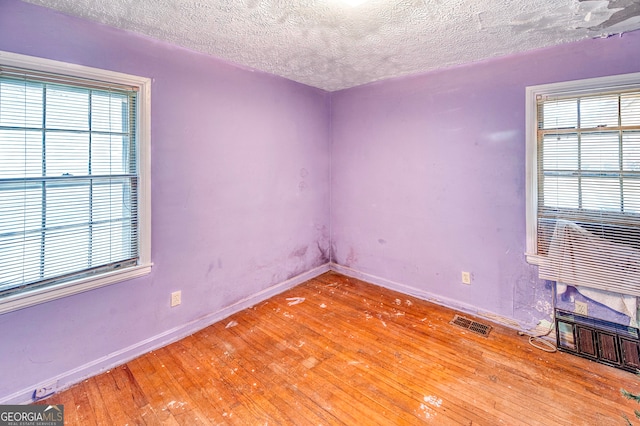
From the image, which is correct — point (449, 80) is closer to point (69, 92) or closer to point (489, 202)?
point (489, 202)

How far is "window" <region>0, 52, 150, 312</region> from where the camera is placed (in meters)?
1.78

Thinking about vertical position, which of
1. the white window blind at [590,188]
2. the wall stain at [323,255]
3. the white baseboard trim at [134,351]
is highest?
the white window blind at [590,188]

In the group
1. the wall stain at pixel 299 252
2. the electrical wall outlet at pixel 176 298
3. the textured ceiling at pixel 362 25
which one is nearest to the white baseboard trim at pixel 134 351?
the electrical wall outlet at pixel 176 298

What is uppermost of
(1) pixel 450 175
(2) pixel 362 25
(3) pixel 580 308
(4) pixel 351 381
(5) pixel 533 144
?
(2) pixel 362 25

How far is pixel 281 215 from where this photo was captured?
3.47 metres

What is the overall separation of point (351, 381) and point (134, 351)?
1.69 metres

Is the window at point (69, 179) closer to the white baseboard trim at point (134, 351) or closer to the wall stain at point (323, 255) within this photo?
the white baseboard trim at point (134, 351)

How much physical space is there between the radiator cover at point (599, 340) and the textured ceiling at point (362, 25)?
219 cm

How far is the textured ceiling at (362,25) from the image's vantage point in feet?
5.87

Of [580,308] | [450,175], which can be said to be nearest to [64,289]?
[450,175]

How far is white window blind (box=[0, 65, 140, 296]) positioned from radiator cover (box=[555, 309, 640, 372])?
350 cm

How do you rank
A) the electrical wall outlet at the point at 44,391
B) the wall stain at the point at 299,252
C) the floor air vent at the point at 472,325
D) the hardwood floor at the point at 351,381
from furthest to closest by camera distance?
the wall stain at the point at 299,252, the floor air vent at the point at 472,325, the electrical wall outlet at the point at 44,391, the hardwood floor at the point at 351,381

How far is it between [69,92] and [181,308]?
182cm

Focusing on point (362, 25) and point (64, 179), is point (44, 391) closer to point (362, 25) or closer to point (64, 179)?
point (64, 179)
